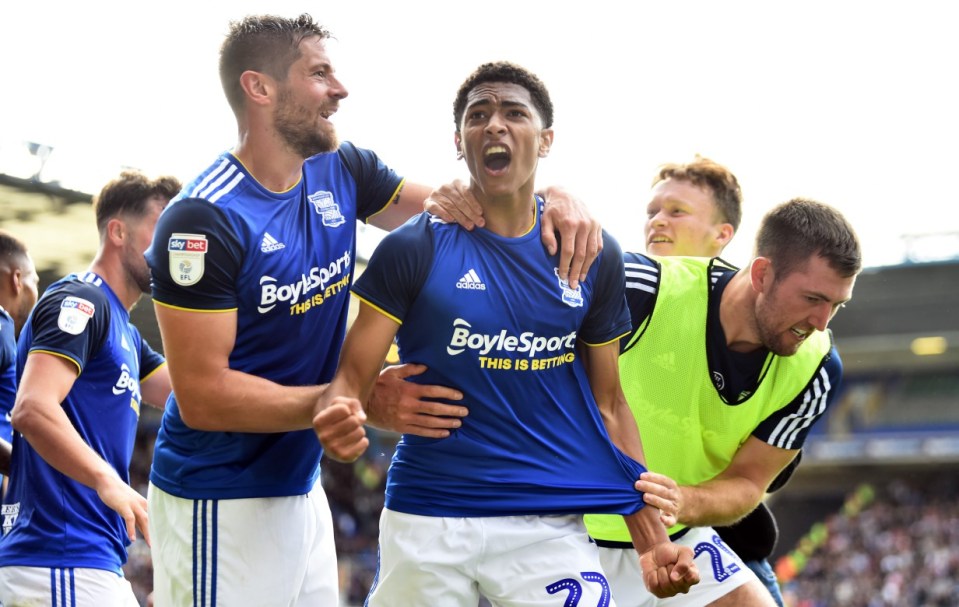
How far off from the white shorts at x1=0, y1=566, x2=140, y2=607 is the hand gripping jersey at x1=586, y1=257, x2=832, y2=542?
209 centimetres

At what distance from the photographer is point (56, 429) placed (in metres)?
4.42

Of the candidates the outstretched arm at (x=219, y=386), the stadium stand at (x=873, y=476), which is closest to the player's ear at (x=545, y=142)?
the outstretched arm at (x=219, y=386)

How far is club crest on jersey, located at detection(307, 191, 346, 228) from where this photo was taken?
410 cm

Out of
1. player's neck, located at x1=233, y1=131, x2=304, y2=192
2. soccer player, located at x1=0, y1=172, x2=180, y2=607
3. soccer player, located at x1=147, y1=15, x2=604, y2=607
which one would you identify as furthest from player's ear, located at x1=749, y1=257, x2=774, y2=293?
soccer player, located at x1=0, y1=172, x2=180, y2=607

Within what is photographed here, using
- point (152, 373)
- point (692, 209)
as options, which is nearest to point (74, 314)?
point (152, 373)

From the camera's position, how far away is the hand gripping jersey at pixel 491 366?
12.2 ft

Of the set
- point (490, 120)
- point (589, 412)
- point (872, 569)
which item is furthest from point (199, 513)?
point (872, 569)

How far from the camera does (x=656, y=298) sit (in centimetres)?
481

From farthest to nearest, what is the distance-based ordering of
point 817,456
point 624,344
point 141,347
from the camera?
point 817,456, point 141,347, point 624,344

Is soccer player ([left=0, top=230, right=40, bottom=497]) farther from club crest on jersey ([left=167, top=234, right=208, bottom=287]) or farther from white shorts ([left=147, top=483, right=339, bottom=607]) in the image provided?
club crest on jersey ([left=167, top=234, right=208, bottom=287])

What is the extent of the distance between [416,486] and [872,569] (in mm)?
32499

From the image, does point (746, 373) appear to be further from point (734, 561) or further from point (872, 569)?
point (872, 569)

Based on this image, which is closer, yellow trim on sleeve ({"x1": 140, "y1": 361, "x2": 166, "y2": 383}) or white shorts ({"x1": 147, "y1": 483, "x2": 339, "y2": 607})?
white shorts ({"x1": 147, "y1": 483, "x2": 339, "y2": 607})

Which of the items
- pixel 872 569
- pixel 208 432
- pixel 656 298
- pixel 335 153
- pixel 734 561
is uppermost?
pixel 335 153
